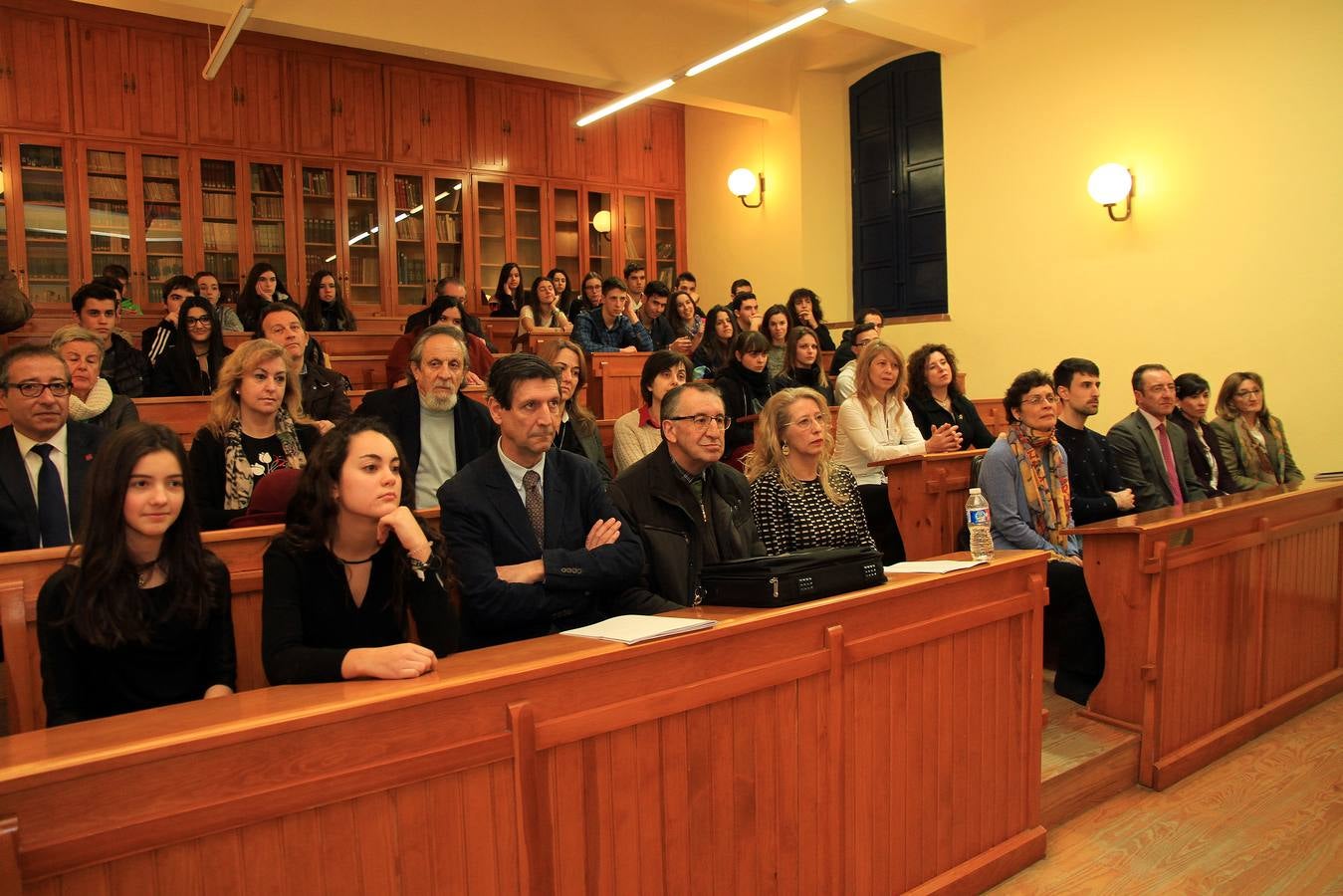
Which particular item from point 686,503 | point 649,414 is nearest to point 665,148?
point 649,414

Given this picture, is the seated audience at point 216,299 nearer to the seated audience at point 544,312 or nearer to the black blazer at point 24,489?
the seated audience at point 544,312

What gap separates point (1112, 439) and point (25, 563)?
3954 mm

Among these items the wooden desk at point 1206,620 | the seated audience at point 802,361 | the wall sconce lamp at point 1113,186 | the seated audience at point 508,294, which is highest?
the wall sconce lamp at point 1113,186

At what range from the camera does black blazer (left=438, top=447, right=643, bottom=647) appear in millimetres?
2113

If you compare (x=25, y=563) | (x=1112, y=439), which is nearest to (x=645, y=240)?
(x=1112, y=439)

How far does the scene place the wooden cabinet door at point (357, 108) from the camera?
8.39 meters

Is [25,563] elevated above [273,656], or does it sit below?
above

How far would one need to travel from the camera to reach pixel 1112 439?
4.28 metres

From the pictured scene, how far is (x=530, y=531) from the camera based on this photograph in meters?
2.25

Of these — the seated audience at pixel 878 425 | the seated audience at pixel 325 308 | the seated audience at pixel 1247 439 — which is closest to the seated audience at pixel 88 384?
the seated audience at pixel 878 425

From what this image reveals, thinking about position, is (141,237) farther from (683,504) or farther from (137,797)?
(137,797)

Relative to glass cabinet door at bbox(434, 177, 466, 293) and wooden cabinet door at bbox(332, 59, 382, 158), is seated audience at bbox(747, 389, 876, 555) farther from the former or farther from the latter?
wooden cabinet door at bbox(332, 59, 382, 158)

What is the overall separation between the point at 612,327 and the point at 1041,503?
3667 mm

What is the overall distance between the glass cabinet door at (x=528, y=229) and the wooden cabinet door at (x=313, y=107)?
1.73m
